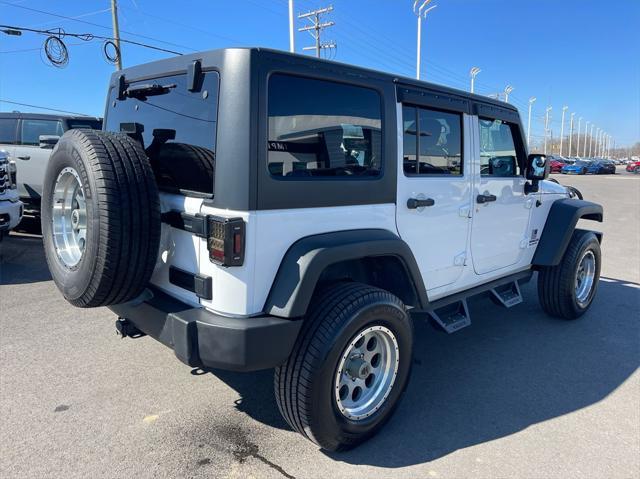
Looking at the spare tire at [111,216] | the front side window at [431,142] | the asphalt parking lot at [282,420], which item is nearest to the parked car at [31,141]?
the asphalt parking lot at [282,420]

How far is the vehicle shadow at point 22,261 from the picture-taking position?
19.5 feet

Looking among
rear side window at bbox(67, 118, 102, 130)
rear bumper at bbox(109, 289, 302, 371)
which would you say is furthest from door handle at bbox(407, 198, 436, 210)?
rear side window at bbox(67, 118, 102, 130)

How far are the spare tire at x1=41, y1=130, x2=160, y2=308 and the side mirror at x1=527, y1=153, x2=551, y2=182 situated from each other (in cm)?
331

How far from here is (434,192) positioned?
3.26m

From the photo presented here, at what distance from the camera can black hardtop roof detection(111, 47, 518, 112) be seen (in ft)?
7.73

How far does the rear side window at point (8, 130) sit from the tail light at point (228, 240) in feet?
27.5

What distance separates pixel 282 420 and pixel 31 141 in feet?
26.4

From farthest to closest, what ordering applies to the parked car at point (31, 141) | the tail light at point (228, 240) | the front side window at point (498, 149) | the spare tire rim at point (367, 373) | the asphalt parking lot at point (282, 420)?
the parked car at point (31, 141)
the front side window at point (498, 149)
the spare tire rim at point (367, 373)
the asphalt parking lot at point (282, 420)
the tail light at point (228, 240)

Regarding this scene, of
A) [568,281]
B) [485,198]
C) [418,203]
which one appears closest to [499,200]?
[485,198]

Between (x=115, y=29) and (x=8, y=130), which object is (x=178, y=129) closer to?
(x=8, y=130)

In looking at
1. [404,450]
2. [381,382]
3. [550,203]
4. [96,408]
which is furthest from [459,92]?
[96,408]

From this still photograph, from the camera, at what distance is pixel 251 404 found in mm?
3143

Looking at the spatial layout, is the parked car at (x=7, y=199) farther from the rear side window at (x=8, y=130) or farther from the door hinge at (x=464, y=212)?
the door hinge at (x=464, y=212)

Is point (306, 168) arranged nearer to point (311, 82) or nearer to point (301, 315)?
point (311, 82)
